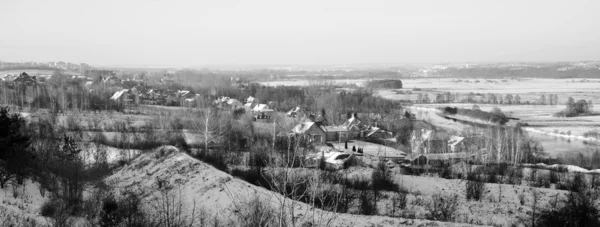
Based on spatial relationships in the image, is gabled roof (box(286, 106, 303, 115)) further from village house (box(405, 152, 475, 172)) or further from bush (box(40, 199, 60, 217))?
bush (box(40, 199, 60, 217))

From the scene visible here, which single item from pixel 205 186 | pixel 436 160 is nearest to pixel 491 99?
pixel 436 160

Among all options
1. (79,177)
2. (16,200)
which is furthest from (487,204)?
(16,200)

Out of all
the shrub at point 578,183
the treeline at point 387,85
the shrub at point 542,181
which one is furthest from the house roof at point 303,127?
the treeline at point 387,85

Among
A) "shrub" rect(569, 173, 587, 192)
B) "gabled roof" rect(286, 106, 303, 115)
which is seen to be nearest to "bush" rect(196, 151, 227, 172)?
"shrub" rect(569, 173, 587, 192)

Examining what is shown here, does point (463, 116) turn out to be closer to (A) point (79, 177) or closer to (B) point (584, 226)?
(B) point (584, 226)

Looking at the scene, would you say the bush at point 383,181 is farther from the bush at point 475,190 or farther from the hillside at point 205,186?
the hillside at point 205,186

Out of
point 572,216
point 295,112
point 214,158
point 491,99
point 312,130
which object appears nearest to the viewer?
point 572,216

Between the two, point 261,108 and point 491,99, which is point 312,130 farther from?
point 491,99

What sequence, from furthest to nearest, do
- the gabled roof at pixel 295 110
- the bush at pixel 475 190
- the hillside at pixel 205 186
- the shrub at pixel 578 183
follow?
the gabled roof at pixel 295 110, the shrub at pixel 578 183, the bush at pixel 475 190, the hillside at pixel 205 186
